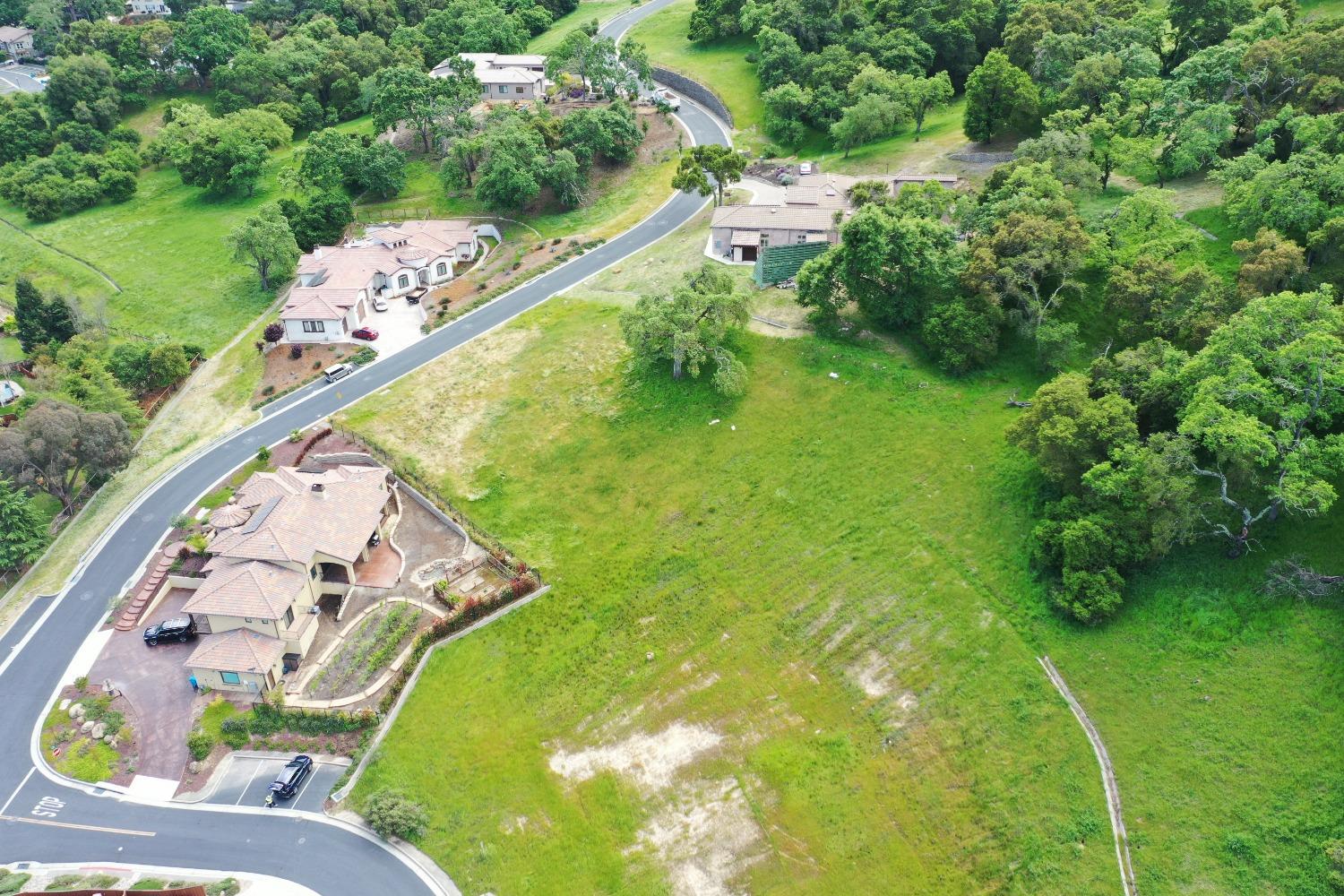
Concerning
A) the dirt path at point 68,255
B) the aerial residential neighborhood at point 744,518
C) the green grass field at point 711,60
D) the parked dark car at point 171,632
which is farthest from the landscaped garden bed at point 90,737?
the green grass field at point 711,60

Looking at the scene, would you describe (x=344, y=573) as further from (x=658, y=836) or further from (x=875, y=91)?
(x=875, y=91)

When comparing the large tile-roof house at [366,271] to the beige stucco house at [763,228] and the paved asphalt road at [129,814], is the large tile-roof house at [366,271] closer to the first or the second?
the paved asphalt road at [129,814]

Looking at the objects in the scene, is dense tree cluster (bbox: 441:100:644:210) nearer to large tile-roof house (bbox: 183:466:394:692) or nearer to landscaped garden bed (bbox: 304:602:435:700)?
large tile-roof house (bbox: 183:466:394:692)

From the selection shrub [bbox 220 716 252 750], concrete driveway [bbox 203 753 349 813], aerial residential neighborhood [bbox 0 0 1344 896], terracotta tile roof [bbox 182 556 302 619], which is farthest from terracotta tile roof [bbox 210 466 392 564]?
concrete driveway [bbox 203 753 349 813]

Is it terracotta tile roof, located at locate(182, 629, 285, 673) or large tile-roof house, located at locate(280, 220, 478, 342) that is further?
large tile-roof house, located at locate(280, 220, 478, 342)

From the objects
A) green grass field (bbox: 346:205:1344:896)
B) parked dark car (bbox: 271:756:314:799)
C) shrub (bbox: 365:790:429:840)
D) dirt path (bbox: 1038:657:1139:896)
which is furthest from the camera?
parked dark car (bbox: 271:756:314:799)

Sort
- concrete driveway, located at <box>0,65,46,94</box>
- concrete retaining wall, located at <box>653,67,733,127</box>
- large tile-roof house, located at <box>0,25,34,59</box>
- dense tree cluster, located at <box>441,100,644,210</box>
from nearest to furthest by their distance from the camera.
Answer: dense tree cluster, located at <box>441,100,644,210</box> < concrete retaining wall, located at <box>653,67,733,127</box> < concrete driveway, located at <box>0,65,46,94</box> < large tile-roof house, located at <box>0,25,34,59</box>
